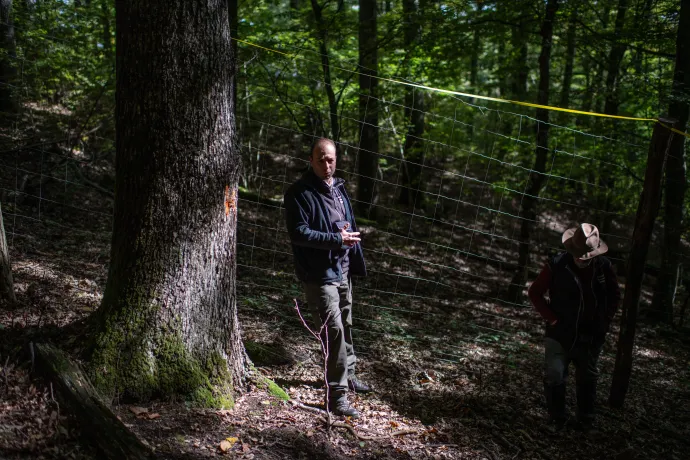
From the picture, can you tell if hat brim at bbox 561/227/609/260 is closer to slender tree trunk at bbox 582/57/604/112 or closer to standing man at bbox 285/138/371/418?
standing man at bbox 285/138/371/418

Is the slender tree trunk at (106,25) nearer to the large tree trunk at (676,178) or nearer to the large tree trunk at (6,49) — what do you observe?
the large tree trunk at (6,49)

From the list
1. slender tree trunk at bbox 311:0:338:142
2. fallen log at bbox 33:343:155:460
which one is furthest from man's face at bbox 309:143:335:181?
slender tree trunk at bbox 311:0:338:142

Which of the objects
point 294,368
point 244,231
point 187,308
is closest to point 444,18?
point 244,231

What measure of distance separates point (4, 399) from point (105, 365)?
20.9 inches

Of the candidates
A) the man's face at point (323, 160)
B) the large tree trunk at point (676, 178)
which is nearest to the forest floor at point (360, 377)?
the large tree trunk at point (676, 178)

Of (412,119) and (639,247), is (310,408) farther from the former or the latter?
(412,119)

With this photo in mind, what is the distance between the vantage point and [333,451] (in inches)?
125

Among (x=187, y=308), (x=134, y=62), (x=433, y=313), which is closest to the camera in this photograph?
(x=134, y=62)

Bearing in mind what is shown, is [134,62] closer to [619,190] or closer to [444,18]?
[444,18]

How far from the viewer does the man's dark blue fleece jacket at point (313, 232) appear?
3.53 m

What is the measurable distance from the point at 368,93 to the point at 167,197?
20.2 feet

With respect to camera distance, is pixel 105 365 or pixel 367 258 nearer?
pixel 105 365

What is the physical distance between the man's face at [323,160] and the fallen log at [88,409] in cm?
198

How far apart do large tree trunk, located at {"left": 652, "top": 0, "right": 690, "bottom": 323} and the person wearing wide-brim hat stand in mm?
3358
